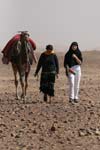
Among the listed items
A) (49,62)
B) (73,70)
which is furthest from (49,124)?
(49,62)

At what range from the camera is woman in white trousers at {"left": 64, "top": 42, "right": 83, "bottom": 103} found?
1842 centimetres

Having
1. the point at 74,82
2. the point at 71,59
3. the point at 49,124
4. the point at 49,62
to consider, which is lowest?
the point at 74,82

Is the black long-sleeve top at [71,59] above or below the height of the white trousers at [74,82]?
above

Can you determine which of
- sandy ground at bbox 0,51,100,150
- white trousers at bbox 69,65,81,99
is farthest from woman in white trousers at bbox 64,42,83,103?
sandy ground at bbox 0,51,100,150

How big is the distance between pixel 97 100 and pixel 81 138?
276 inches

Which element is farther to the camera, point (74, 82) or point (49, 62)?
point (49, 62)

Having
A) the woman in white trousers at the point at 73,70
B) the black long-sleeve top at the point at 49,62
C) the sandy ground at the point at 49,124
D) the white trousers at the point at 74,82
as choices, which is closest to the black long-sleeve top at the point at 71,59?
the woman in white trousers at the point at 73,70

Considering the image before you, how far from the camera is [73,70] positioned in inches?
730

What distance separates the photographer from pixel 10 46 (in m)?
19.9

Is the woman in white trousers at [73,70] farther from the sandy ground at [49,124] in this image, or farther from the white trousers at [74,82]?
the sandy ground at [49,124]

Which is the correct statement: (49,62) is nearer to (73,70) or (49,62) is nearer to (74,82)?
(73,70)

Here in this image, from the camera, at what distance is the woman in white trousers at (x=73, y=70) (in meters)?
18.4

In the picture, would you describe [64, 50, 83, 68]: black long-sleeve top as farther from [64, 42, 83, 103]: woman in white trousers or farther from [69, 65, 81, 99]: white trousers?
[69, 65, 81, 99]: white trousers

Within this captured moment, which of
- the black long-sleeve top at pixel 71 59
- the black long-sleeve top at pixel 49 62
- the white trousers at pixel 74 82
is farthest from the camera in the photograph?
the black long-sleeve top at pixel 49 62
